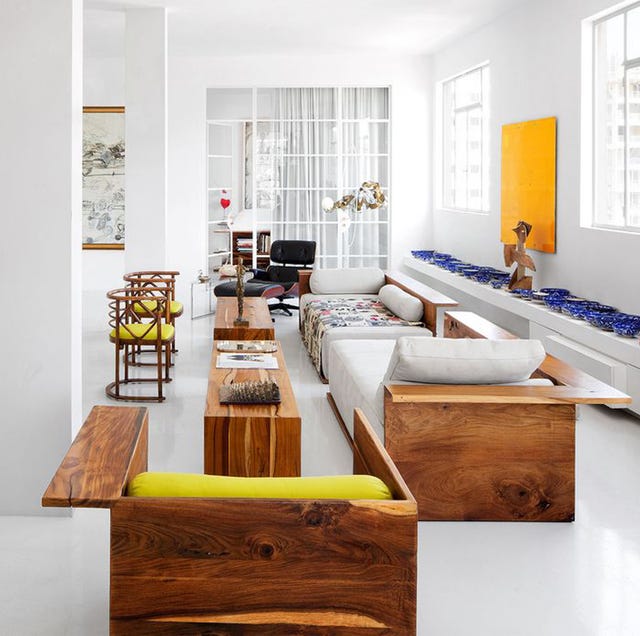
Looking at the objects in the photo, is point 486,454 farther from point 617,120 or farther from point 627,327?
point 617,120

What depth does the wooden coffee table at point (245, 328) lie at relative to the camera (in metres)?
6.42

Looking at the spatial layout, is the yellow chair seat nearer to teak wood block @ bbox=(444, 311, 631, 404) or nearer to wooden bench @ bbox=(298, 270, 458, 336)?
wooden bench @ bbox=(298, 270, 458, 336)

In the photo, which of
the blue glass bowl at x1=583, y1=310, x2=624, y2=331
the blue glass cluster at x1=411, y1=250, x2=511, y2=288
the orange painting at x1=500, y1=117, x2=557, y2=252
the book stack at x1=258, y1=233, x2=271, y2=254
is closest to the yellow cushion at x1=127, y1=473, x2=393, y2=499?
the blue glass bowl at x1=583, y1=310, x2=624, y2=331

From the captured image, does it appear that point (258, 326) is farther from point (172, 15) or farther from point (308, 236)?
point (308, 236)

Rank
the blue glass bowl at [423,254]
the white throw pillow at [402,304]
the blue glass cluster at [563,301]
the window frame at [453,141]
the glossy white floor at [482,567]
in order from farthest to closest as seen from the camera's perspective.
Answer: the blue glass bowl at [423,254], the window frame at [453,141], the white throw pillow at [402,304], the blue glass cluster at [563,301], the glossy white floor at [482,567]

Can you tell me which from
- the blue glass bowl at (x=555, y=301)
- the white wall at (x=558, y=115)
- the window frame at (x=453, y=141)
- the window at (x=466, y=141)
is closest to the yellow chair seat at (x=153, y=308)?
the blue glass bowl at (x=555, y=301)

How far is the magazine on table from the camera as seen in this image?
5.05 metres

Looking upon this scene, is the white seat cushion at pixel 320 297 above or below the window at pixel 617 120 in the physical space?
below

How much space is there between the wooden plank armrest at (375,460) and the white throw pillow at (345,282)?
5.55m

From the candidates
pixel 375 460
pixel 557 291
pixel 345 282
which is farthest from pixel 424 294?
pixel 375 460

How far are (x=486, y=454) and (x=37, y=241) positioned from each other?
2083 millimetres

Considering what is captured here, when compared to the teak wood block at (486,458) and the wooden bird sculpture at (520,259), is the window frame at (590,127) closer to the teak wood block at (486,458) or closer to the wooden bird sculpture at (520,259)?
the wooden bird sculpture at (520,259)

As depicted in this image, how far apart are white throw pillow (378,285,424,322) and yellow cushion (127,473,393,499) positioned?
15.5ft

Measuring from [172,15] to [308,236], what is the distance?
12.7 feet
